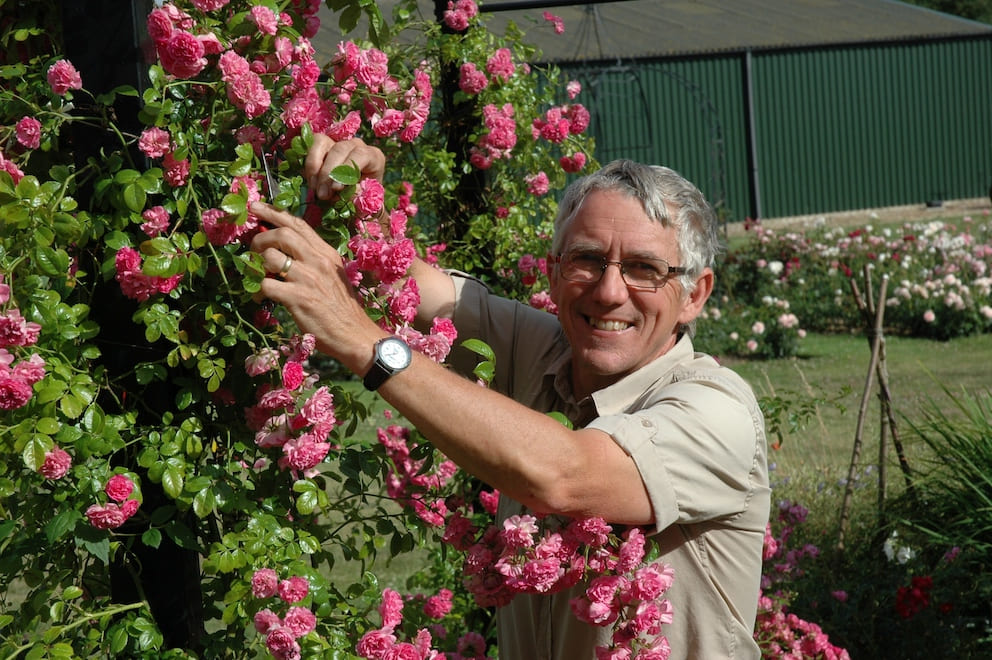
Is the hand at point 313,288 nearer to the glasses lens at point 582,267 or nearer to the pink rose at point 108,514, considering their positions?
the pink rose at point 108,514

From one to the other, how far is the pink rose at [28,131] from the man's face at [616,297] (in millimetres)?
1021

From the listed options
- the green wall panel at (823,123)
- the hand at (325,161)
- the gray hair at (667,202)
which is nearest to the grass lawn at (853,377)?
the gray hair at (667,202)

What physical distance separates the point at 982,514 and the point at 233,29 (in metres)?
3.71

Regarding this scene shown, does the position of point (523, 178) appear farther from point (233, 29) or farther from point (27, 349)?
point (27, 349)

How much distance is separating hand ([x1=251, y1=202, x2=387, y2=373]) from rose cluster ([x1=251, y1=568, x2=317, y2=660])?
0.33 meters

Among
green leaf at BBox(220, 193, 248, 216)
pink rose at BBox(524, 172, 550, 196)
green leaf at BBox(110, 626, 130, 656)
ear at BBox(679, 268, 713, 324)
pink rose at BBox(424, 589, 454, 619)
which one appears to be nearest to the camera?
green leaf at BBox(220, 193, 248, 216)

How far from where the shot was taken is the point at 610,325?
222cm

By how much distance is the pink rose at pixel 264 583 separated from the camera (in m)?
1.63

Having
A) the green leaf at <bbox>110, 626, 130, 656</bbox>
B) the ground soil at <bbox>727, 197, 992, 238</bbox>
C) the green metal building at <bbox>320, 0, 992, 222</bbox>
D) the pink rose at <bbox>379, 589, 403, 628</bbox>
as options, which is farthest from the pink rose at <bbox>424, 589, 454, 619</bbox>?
the ground soil at <bbox>727, 197, 992, 238</bbox>

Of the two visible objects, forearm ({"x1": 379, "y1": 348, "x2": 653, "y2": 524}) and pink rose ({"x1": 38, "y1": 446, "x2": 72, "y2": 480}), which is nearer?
pink rose ({"x1": 38, "y1": 446, "x2": 72, "y2": 480})

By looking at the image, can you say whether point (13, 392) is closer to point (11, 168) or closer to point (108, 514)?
point (108, 514)

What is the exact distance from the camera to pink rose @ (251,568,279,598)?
1629mm

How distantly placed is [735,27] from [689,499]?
22.8m

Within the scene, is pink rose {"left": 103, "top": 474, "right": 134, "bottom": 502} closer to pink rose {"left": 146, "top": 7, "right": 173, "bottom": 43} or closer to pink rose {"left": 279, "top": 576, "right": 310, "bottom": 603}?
pink rose {"left": 279, "top": 576, "right": 310, "bottom": 603}
